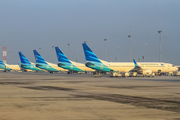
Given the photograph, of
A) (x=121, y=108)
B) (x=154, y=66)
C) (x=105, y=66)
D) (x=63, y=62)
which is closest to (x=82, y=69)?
(x=63, y=62)

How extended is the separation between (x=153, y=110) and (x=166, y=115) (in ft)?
5.27

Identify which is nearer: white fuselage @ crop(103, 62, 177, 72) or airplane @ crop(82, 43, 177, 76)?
airplane @ crop(82, 43, 177, 76)

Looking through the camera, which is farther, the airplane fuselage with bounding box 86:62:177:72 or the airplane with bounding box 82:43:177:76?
the airplane fuselage with bounding box 86:62:177:72

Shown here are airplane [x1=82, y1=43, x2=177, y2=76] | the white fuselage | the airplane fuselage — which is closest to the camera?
airplane [x1=82, y1=43, x2=177, y2=76]

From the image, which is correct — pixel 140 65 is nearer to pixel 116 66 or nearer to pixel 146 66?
pixel 146 66

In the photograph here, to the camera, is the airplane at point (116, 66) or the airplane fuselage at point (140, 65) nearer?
the airplane at point (116, 66)

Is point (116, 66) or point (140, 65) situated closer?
point (140, 65)

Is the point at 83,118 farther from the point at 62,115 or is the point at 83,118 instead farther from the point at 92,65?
the point at 92,65

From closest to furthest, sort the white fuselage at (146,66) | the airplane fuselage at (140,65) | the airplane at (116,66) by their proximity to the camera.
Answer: the airplane at (116,66) < the airplane fuselage at (140,65) < the white fuselage at (146,66)

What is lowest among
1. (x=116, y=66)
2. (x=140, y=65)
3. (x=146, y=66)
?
(x=116, y=66)

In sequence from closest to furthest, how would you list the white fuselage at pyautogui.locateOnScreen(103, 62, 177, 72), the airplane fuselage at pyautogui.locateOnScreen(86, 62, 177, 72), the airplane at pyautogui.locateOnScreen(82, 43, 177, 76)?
the airplane at pyautogui.locateOnScreen(82, 43, 177, 76) → the airplane fuselage at pyautogui.locateOnScreen(86, 62, 177, 72) → the white fuselage at pyautogui.locateOnScreen(103, 62, 177, 72)

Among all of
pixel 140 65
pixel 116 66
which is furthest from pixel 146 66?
pixel 116 66

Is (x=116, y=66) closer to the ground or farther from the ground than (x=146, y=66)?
closer to the ground

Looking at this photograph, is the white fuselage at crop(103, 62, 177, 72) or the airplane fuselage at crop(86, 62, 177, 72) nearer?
the airplane fuselage at crop(86, 62, 177, 72)
